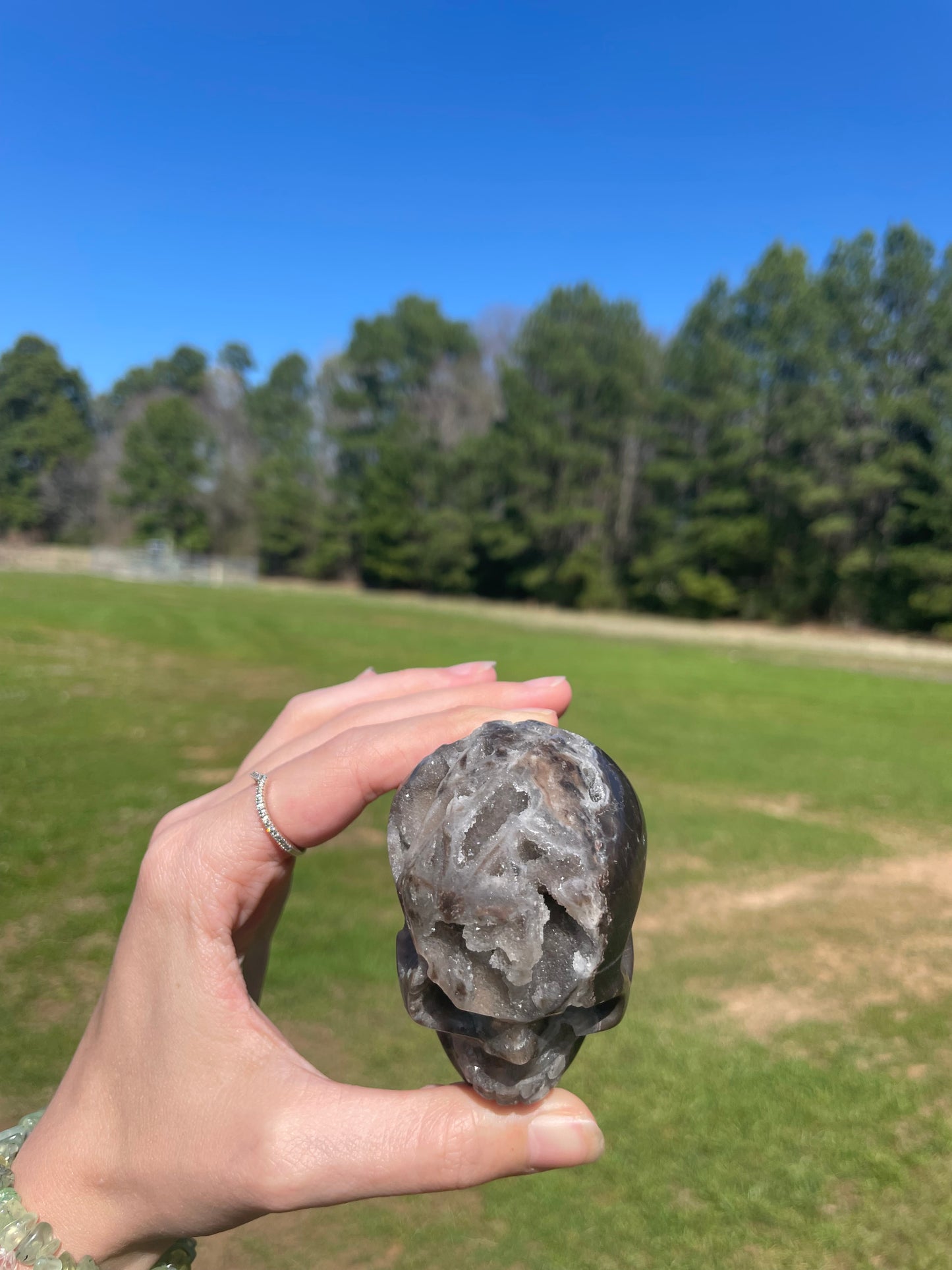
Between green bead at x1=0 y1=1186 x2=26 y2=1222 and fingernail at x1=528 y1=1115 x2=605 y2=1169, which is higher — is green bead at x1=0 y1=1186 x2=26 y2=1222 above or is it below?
below

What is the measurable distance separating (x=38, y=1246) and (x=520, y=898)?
39.0 inches

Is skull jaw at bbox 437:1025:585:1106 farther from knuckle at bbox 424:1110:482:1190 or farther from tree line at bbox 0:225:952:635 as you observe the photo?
tree line at bbox 0:225:952:635

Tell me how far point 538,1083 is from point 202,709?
9.85 m

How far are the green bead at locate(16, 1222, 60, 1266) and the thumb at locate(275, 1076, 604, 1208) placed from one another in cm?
43

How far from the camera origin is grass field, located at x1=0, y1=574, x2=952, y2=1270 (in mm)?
2865

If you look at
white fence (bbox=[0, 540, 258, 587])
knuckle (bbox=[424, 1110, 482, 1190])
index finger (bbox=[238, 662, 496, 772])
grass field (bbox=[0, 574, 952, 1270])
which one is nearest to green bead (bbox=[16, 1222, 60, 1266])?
knuckle (bbox=[424, 1110, 482, 1190])

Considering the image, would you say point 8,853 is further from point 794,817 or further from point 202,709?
point 794,817

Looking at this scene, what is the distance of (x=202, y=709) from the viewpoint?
417 inches

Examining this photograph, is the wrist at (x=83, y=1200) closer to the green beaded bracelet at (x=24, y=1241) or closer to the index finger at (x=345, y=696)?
the green beaded bracelet at (x=24, y=1241)

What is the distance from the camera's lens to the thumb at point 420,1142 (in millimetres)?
1329

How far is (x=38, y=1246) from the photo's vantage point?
1.39m

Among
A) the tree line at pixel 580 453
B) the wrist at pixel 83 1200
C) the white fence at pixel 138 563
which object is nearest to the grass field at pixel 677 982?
the wrist at pixel 83 1200

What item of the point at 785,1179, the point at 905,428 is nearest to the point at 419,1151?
the point at 785,1179

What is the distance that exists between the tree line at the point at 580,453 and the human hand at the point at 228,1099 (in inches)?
1135
